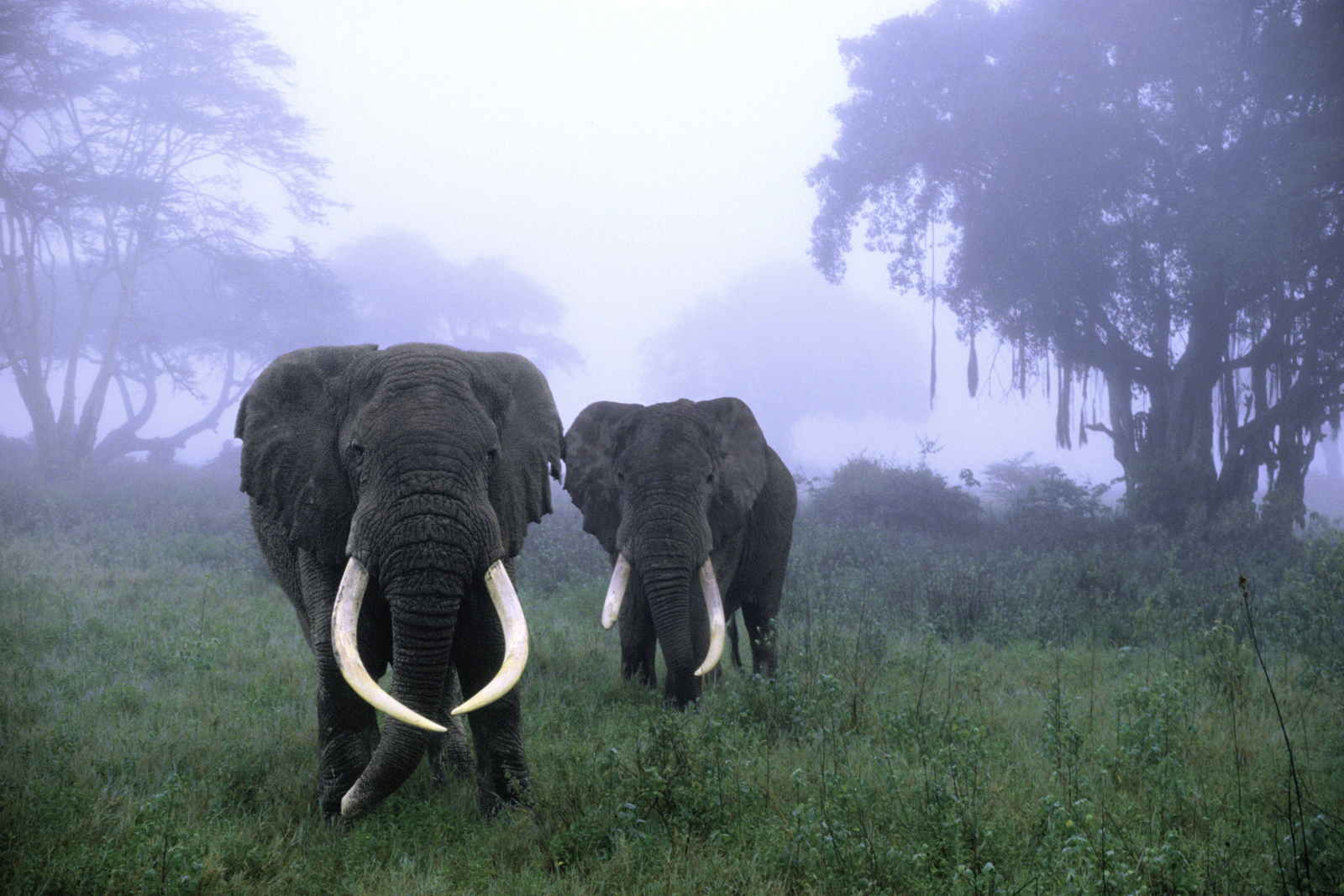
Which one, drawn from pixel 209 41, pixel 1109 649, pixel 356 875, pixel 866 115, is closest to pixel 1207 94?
pixel 866 115

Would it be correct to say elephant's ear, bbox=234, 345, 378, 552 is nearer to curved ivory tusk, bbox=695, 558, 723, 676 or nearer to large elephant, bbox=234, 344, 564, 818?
large elephant, bbox=234, 344, 564, 818

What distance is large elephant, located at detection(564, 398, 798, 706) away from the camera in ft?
21.2

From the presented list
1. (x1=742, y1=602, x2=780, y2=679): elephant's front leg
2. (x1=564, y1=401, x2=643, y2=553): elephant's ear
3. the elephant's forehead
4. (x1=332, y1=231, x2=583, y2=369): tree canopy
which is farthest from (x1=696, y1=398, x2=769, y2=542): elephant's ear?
(x1=332, y1=231, x2=583, y2=369): tree canopy

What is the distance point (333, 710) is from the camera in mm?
4312

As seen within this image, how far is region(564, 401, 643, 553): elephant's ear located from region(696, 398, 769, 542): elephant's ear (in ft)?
2.58

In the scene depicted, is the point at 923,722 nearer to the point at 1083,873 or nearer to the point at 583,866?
the point at 1083,873

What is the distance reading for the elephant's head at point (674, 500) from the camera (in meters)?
6.43

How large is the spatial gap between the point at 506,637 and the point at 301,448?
150 cm

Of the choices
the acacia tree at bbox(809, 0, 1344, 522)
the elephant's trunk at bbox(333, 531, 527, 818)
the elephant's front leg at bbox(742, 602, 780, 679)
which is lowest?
the elephant's front leg at bbox(742, 602, 780, 679)

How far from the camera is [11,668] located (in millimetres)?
7062

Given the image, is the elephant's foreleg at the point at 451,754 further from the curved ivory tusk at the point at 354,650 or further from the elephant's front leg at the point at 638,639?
the elephant's front leg at the point at 638,639

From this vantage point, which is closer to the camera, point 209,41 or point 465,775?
point 465,775

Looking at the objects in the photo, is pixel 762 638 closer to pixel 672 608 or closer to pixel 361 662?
pixel 672 608

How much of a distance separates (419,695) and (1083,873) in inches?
116
